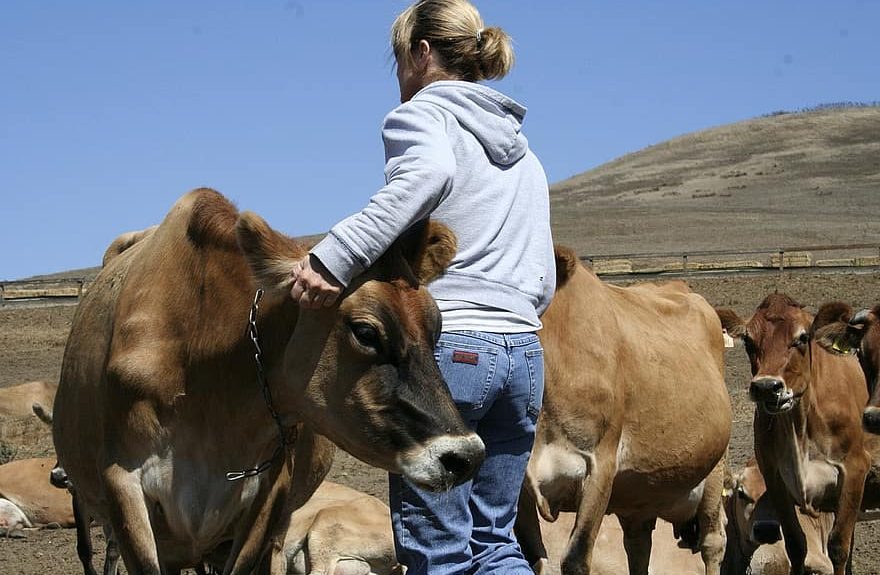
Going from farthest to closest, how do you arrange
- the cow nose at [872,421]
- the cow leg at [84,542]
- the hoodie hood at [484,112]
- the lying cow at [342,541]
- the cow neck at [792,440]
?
the cow neck at [792,440]
the lying cow at [342,541]
the cow leg at [84,542]
the cow nose at [872,421]
the hoodie hood at [484,112]

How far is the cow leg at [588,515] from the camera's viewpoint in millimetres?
6492

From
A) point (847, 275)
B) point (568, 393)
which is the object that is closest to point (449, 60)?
point (568, 393)

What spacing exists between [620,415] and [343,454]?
7458 millimetres

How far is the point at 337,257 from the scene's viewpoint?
3.99 metres

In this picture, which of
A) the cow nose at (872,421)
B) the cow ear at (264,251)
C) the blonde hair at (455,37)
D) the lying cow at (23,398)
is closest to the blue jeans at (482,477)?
the cow ear at (264,251)

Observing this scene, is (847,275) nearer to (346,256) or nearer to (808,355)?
(808,355)

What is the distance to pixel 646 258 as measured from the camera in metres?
43.2

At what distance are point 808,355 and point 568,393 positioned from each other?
4441mm

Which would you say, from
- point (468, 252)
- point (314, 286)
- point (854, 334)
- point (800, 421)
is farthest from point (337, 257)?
point (800, 421)

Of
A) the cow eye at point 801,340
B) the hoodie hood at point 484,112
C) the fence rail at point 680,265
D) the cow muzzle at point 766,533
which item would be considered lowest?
the fence rail at point 680,265

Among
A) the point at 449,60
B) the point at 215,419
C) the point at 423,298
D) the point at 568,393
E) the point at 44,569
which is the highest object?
the point at 449,60

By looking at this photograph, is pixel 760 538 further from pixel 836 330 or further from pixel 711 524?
pixel 836 330

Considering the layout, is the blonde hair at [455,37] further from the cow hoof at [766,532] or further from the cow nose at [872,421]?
the cow hoof at [766,532]

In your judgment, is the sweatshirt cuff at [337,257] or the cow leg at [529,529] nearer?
the sweatshirt cuff at [337,257]
